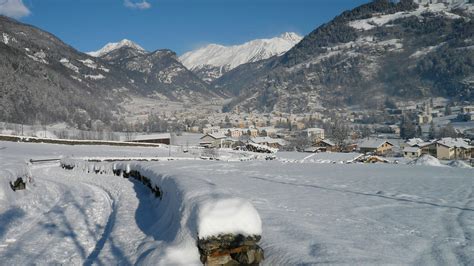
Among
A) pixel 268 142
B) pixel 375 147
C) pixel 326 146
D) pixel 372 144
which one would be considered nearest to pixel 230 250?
pixel 375 147

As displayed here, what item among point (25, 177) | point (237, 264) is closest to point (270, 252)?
point (237, 264)

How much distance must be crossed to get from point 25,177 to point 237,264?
18.7 m

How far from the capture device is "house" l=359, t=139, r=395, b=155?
122 meters

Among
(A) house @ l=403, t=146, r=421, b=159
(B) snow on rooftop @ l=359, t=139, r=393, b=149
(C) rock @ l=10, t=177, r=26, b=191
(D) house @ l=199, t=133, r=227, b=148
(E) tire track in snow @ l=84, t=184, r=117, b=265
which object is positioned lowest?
(A) house @ l=403, t=146, r=421, b=159

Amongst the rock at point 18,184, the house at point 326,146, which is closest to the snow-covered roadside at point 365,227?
the rock at point 18,184

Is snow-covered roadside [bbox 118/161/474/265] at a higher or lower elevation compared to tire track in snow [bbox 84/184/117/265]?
higher

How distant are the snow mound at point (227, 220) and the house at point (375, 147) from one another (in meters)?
119

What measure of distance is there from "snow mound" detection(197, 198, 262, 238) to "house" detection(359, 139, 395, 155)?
119 metres

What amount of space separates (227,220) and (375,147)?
398 feet

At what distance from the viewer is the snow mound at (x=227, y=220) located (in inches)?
303

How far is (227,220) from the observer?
776 cm

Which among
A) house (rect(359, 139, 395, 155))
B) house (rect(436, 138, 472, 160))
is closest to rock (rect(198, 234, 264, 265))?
house (rect(359, 139, 395, 155))

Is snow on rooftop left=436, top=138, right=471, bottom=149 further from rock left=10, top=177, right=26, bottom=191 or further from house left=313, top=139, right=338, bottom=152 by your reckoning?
rock left=10, top=177, right=26, bottom=191

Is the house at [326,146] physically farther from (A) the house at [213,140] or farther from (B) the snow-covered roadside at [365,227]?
(B) the snow-covered roadside at [365,227]
